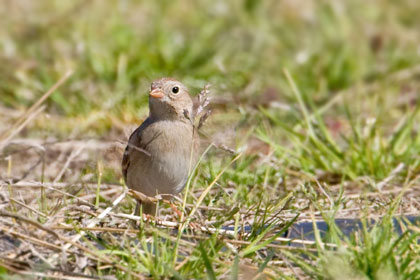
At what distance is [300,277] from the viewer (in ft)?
9.80

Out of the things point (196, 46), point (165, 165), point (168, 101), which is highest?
point (196, 46)

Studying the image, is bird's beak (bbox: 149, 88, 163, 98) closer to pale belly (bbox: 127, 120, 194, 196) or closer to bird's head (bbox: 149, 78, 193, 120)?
bird's head (bbox: 149, 78, 193, 120)

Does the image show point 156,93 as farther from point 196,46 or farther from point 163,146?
point 196,46

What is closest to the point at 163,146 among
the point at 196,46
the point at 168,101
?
the point at 168,101

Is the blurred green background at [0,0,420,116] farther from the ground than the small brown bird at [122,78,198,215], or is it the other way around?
the blurred green background at [0,0,420,116]

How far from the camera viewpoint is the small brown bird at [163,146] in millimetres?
3848

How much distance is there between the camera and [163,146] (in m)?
3.91

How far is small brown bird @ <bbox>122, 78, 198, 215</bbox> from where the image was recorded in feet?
12.6

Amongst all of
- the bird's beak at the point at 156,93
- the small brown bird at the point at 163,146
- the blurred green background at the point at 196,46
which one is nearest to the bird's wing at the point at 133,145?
the small brown bird at the point at 163,146

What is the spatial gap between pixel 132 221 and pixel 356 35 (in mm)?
4885

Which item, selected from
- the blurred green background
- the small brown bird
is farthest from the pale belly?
the blurred green background

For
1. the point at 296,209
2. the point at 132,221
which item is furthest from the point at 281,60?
the point at 132,221

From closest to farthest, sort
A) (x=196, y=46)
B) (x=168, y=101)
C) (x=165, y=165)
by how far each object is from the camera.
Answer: (x=165, y=165), (x=168, y=101), (x=196, y=46)

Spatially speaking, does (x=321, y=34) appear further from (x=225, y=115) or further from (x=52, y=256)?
→ (x=52, y=256)
